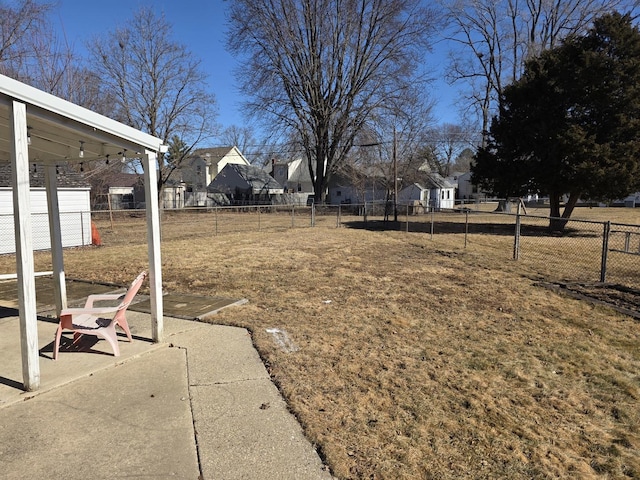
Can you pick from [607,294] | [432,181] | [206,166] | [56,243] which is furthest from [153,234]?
[206,166]

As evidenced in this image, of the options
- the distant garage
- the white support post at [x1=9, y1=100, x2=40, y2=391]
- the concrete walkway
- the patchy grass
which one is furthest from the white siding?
the white support post at [x1=9, y1=100, x2=40, y2=391]

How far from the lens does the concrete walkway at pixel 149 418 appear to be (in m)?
2.67

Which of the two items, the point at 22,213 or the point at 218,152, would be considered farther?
the point at 218,152

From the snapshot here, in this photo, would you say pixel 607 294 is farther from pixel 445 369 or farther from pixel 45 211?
pixel 45 211

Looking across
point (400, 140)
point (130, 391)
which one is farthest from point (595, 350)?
point (400, 140)

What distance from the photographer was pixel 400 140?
112 ft

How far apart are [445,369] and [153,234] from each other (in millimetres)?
3365

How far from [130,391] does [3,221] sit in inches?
510

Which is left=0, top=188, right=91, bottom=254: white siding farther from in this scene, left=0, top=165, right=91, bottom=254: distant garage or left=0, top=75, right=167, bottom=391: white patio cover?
left=0, top=75, right=167, bottom=391: white patio cover

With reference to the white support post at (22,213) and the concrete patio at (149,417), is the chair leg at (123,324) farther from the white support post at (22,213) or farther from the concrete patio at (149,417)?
the white support post at (22,213)

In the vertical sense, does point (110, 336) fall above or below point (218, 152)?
below

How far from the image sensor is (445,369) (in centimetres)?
425

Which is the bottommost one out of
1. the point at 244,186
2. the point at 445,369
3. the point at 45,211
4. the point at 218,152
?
the point at 445,369

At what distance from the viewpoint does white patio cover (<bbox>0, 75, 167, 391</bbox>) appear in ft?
10.7
